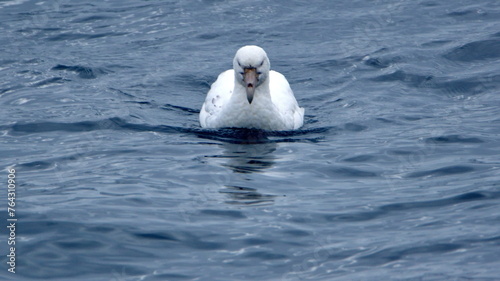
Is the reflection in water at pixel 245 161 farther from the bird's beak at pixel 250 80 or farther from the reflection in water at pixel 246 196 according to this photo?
the bird's beak at pixel 250 80

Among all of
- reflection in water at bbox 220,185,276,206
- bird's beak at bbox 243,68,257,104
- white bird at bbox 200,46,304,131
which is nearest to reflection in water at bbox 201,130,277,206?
reflection in water at bbox 220,185,276,206

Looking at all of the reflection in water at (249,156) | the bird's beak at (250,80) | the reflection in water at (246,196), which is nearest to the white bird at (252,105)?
the bird's beak at (250,80)

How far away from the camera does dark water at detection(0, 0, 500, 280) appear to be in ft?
27.7

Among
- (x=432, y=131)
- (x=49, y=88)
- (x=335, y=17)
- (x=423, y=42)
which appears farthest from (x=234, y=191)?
(x=335, y=17)

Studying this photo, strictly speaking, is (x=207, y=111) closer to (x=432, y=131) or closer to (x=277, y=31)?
(x=432, y=131)

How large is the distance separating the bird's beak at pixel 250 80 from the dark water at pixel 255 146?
2.16 feet

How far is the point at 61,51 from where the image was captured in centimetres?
1789

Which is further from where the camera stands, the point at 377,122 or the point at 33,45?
the point at 33,45

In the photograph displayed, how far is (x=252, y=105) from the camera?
1266cm

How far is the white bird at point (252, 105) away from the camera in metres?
12.3

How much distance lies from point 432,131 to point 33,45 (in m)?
8.92

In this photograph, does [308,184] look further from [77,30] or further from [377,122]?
[77,30]

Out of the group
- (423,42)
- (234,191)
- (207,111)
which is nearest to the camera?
Answer: (234,191)

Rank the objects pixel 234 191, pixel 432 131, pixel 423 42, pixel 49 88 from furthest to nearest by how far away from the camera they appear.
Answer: pixel 423 42, pixel 49 88, pixel 432 131, pixel 234 191
